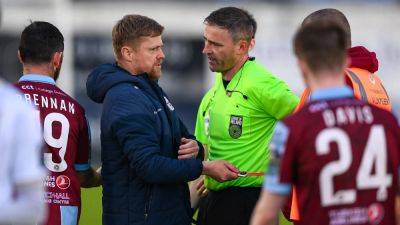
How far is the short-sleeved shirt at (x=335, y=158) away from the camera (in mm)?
3871

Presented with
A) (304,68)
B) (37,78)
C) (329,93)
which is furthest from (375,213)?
(37,78)

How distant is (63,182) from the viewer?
17.8 ft

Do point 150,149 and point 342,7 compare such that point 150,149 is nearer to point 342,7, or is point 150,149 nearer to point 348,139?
point 348,139

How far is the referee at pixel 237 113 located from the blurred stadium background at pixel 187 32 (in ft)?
40.1

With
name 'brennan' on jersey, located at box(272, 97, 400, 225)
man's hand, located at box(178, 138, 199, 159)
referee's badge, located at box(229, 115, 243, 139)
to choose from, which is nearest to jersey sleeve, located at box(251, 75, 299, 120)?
referee's badge, located at box(229, 115, 243, 139)

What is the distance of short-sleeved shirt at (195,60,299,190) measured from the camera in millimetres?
5766

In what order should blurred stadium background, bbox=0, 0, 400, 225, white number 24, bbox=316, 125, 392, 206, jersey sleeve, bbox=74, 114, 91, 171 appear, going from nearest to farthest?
white number 24, bbox=316, 125, 392, 206, jersey sleeve, bbox=74, 114, 91, 171, blurred stadium background, bbox=0, 0, 400, 225

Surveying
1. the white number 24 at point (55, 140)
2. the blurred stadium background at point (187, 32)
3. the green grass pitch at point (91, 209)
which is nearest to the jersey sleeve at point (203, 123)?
the white number 24 at point (55, 140)

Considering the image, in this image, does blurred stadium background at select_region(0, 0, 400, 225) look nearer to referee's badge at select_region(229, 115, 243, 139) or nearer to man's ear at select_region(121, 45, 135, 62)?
referee's badge at select_region(229, 115, 243, 139)

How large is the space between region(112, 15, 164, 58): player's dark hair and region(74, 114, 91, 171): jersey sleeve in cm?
45

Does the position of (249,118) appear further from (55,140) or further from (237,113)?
(55,140)

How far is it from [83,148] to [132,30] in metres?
0.70

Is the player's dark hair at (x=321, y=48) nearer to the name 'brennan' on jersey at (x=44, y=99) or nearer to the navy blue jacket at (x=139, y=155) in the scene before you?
the navy blue jacket at (x=139, y=155)

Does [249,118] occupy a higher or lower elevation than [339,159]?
lower
